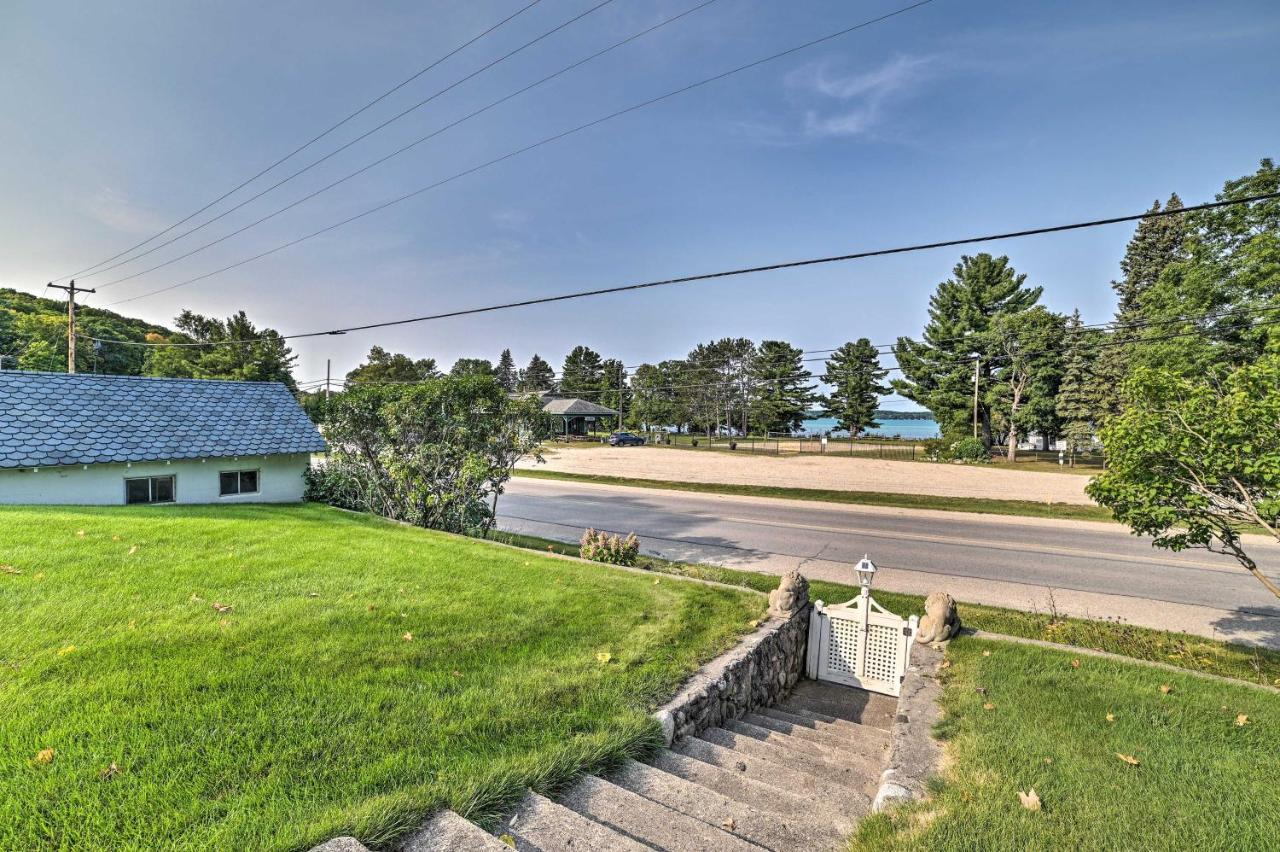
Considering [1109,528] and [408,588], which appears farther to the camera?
[1109,528]

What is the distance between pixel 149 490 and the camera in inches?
475

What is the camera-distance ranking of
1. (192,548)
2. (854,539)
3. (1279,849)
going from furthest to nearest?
(854,539) < (192,548) < (1279,849)

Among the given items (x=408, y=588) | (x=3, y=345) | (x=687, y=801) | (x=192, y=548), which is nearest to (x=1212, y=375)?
(x=687, y=801)

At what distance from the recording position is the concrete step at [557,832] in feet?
8.00

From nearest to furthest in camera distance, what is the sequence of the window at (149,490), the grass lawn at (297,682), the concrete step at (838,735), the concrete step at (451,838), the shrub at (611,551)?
the concrete step at (451,838) → the grass lawn at (297,682) → the concrete step at (838,735) → the shrub at (611,551) → the window at (149,490)

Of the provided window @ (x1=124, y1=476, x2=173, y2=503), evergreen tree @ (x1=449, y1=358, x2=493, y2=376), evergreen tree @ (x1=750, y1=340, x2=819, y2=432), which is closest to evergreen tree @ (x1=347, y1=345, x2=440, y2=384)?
evergreen tree @ (x1=449, y1=358, x2=493, y2=376)

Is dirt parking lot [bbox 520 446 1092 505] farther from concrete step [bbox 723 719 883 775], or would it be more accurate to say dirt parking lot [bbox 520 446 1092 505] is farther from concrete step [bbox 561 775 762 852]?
concrete step [bbox 561 775 762 852]

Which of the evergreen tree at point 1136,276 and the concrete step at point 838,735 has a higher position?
the evergreen tree at point 1136,276

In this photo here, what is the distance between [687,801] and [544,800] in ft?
2.72

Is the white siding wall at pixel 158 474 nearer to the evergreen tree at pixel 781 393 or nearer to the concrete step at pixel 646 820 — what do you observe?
the concrete step at pixel 646 820

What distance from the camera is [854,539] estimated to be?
40.7 feet

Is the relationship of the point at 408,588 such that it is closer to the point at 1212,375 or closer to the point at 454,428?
the point at 454,428

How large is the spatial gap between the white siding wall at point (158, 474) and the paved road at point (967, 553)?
564 cm

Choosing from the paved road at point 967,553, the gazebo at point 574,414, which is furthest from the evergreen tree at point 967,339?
the gazebo at point 574,414
